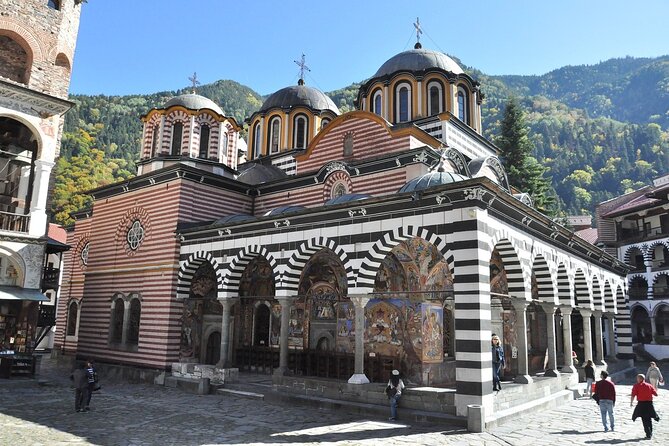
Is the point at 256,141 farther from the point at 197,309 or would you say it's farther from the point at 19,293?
the point at 19,293

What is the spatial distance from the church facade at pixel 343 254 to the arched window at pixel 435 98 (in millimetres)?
45

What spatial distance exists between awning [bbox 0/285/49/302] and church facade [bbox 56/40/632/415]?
3.12 metres

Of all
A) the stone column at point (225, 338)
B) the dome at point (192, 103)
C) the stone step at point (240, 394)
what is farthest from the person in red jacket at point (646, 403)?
the dome at point (192, 103)

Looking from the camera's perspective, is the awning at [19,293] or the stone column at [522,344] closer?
the stone column at [522,344]

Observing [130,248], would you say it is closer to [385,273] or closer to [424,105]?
[385,273]

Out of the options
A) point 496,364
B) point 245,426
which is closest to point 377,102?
point 496,364

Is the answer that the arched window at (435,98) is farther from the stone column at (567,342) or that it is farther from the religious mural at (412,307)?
the stone column at (567,342)

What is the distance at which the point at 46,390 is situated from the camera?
47.1 feet

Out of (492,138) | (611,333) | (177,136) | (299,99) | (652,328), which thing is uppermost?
(492,138)

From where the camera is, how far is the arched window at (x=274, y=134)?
23.9 m

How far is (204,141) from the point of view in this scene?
811 inches

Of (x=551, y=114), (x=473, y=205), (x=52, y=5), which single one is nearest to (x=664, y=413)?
(x=473, y=205)

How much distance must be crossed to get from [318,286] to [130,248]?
7.53 metres

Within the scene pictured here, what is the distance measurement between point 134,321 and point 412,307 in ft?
33.9
